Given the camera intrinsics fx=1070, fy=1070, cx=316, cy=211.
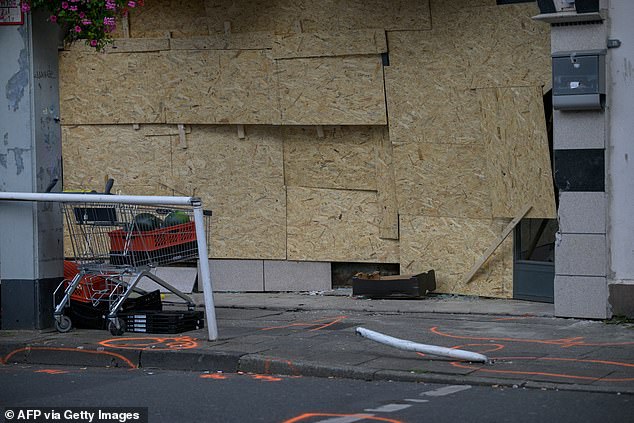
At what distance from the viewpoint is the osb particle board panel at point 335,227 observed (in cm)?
1374

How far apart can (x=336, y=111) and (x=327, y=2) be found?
54.5 inches

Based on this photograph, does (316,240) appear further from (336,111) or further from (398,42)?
(398,42)

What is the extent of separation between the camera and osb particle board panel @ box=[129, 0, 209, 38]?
14258 mm

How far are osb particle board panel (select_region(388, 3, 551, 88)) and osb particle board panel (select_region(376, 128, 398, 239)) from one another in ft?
3.58

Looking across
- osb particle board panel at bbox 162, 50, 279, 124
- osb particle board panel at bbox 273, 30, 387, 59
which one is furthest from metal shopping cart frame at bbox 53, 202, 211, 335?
osb particle board panel at bbox 273, 30, 387, 59

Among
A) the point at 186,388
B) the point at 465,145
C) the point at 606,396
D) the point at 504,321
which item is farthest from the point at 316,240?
the point at 606,396

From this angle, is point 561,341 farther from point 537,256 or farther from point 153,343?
point 153,343

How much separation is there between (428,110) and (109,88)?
4547 mm

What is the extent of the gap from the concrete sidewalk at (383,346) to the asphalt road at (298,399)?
8.1 inches

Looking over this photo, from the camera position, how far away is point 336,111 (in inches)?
533

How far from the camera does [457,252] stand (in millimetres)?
13180

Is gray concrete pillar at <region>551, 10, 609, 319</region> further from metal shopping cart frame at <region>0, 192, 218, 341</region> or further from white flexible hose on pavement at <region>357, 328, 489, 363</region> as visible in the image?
metal shopping cart frame at <region>0, 192, 218, 341</region>

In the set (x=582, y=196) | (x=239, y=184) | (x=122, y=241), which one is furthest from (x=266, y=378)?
(x=239, y=184)

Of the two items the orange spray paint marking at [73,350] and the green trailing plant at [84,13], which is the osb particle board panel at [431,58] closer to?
the green trailing plant at [84,13]
